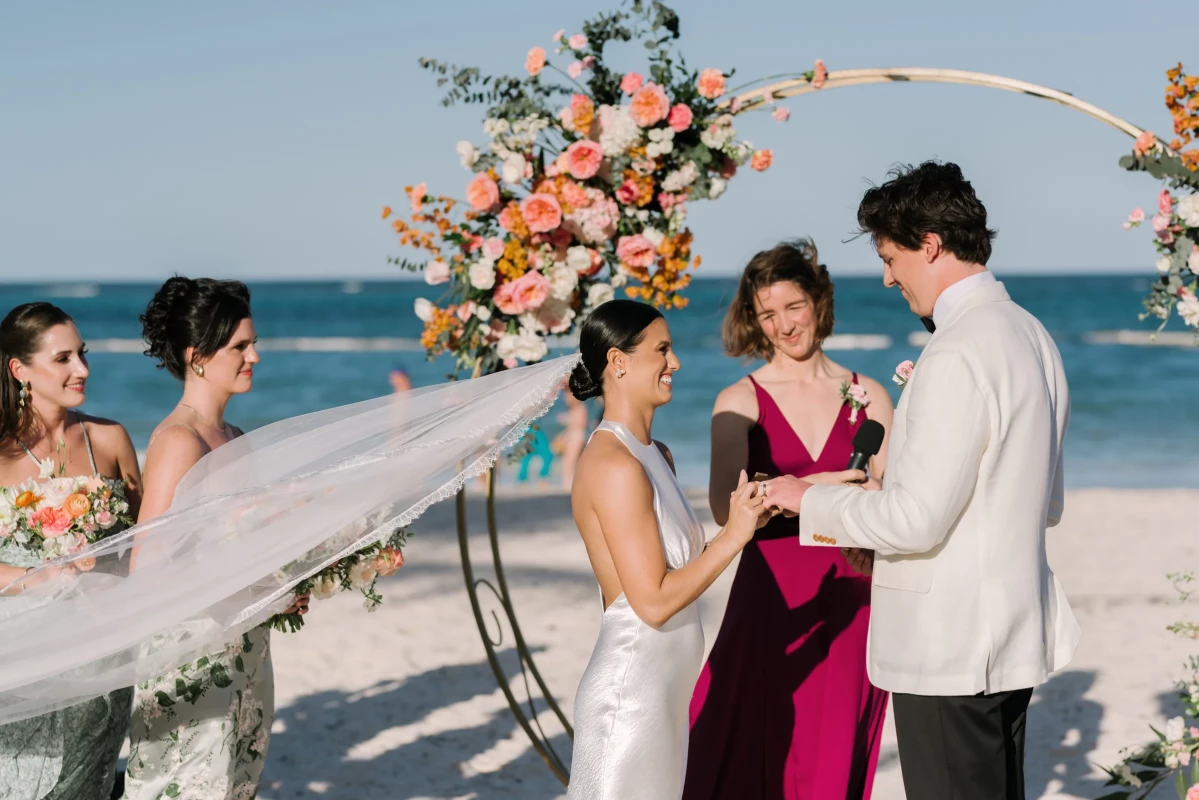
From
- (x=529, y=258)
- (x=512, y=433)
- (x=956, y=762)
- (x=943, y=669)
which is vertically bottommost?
(x=956, y=762)

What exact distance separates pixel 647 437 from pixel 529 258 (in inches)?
58.9

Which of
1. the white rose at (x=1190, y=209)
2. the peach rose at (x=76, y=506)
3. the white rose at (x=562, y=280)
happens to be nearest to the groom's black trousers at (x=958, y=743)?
the white rose at (x=1190, y=209)

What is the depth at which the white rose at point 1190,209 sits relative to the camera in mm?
4457

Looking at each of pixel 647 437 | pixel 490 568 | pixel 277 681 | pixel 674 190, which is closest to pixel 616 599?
pixel 647 437

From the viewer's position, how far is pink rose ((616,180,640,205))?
16.2 feet

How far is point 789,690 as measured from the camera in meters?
4.61

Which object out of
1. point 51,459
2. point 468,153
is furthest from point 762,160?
point 51,459

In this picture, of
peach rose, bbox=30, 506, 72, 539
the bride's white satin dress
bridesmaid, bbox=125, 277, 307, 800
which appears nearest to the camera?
the bride's white satin dress

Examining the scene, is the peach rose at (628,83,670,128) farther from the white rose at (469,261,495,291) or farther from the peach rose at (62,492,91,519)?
the peach rose at (62,492,91,519)

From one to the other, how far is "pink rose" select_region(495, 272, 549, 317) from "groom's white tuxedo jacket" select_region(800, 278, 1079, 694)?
183 cm

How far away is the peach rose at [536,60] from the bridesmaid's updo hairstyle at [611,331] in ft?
5.31

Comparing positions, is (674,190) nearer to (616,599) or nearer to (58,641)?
(616,599)

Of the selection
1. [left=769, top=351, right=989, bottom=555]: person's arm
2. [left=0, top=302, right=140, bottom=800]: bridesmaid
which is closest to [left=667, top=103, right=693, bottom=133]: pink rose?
[left=769, top=351, right=989, bottom=555]: person's arm

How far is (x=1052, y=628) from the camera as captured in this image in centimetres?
335
